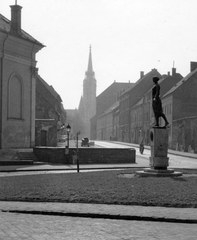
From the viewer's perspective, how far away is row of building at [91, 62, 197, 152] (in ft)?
190

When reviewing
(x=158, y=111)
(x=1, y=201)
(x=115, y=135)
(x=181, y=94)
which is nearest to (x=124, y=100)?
(x=115, y=135)

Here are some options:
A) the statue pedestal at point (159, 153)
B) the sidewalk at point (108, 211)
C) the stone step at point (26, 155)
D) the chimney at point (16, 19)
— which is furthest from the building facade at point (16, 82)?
the sidewalk at point (108, 211)

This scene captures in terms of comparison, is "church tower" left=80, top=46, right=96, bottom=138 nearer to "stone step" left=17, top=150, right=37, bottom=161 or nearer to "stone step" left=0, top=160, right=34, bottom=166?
"stone step" left=17, top=150, right=37, bottom=161

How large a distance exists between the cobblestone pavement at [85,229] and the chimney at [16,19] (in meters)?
25.7

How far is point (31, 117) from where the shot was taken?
35938mm

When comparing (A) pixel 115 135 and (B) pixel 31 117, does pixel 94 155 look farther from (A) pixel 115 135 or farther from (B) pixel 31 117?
(A) pixel 115 135

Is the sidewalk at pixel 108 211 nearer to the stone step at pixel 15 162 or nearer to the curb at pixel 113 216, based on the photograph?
the curb at pixel 113 216

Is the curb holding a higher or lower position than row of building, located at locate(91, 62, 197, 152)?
lower

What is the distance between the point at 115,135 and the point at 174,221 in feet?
353

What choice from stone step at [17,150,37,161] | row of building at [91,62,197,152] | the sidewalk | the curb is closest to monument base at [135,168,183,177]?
the sidewalk

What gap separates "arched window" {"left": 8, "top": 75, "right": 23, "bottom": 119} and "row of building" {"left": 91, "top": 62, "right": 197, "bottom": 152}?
24.0 metres

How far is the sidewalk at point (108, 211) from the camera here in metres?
9.96

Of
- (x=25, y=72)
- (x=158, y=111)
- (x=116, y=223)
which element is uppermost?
(x=25, y=72)

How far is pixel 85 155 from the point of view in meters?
33.7
